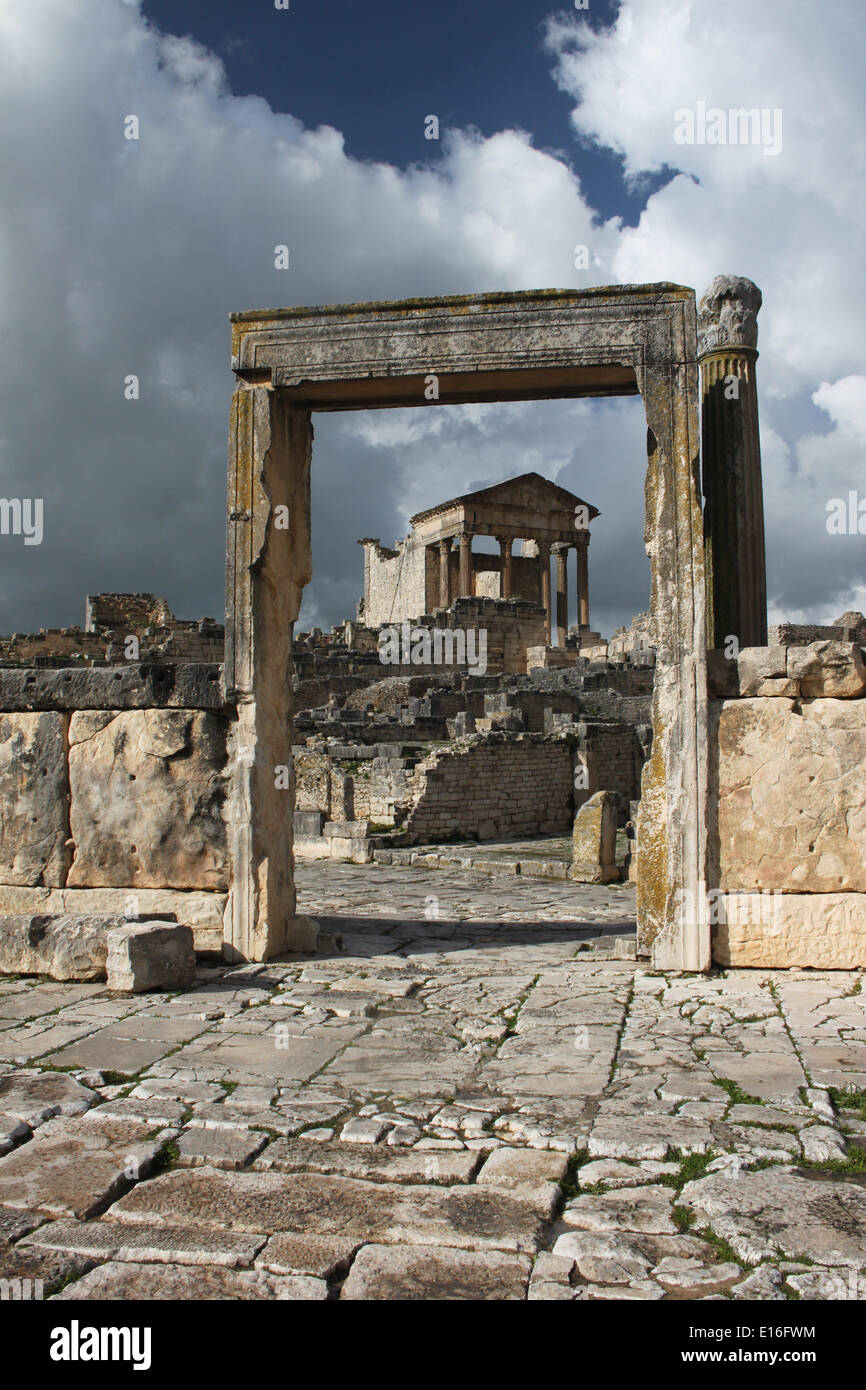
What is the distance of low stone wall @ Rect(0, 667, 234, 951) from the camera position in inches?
265

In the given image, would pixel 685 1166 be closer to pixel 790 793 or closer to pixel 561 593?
pixel 790 793

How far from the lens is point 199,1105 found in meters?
4.04

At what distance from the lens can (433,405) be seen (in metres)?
7.51

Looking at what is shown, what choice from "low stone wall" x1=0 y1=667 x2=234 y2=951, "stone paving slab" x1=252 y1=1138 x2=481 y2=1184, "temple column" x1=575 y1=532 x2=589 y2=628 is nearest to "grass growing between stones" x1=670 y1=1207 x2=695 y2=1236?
"stone paving slab" x1=252 y1=1138 x2=481 y2=1184

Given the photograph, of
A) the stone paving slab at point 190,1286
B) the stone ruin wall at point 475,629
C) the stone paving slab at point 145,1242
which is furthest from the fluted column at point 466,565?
the stone paving slab at point 190,1286

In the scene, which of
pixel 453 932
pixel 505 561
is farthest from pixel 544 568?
pixel 453 932

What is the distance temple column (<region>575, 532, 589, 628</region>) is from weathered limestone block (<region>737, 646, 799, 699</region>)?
3545cm

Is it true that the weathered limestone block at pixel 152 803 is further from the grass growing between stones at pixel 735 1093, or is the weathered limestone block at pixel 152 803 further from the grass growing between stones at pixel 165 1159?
the grass growing between stones at pixel 735 1093

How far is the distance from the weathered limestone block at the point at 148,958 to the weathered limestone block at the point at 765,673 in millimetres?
3671

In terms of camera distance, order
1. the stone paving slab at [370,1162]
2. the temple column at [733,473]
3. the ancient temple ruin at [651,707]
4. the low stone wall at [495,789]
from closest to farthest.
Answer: the stone paving slab at [370,1162] → the ancient temple ruin at [651,707] → the temple column at [733,473] → the low stone wall at [495,789]

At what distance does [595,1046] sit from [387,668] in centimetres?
2642

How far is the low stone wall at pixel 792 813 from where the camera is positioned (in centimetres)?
604

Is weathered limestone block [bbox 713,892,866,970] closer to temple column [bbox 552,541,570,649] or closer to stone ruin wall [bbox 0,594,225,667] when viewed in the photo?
stone ruin wall [bbox 0,594,225,667]
